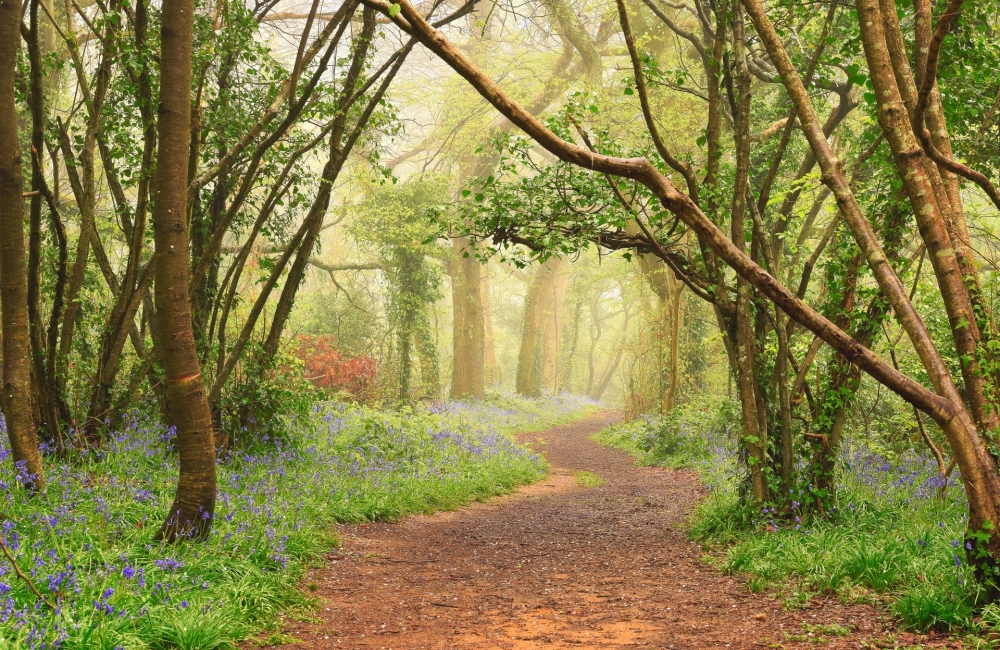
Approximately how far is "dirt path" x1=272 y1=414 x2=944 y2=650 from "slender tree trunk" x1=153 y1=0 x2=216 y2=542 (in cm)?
140

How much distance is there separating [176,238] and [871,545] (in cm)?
512

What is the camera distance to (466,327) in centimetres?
2192

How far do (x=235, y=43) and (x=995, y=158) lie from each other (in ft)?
25.4

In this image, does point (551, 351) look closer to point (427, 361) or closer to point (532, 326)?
point (532, 326)

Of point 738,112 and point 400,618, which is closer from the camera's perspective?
point 400,618

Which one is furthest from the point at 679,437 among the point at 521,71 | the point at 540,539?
the point at 521,71

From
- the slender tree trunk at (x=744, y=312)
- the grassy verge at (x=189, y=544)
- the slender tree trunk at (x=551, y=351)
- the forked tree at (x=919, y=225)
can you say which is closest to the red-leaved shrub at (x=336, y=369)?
the grassy verge at (x=189, y=544)

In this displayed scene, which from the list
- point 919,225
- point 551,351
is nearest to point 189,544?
point 919,225

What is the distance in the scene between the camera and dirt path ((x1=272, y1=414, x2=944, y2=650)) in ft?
13.4

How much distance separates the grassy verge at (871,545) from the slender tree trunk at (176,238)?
4.02 m

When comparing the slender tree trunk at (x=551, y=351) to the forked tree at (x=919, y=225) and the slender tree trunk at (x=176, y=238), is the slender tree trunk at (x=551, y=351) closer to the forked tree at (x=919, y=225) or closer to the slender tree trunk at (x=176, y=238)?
the slender tree trunk at (x=176, y=238)

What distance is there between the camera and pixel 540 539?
23.1ft

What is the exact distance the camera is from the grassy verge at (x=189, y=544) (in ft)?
11.3

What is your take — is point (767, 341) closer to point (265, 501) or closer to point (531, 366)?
point (265, 501)
